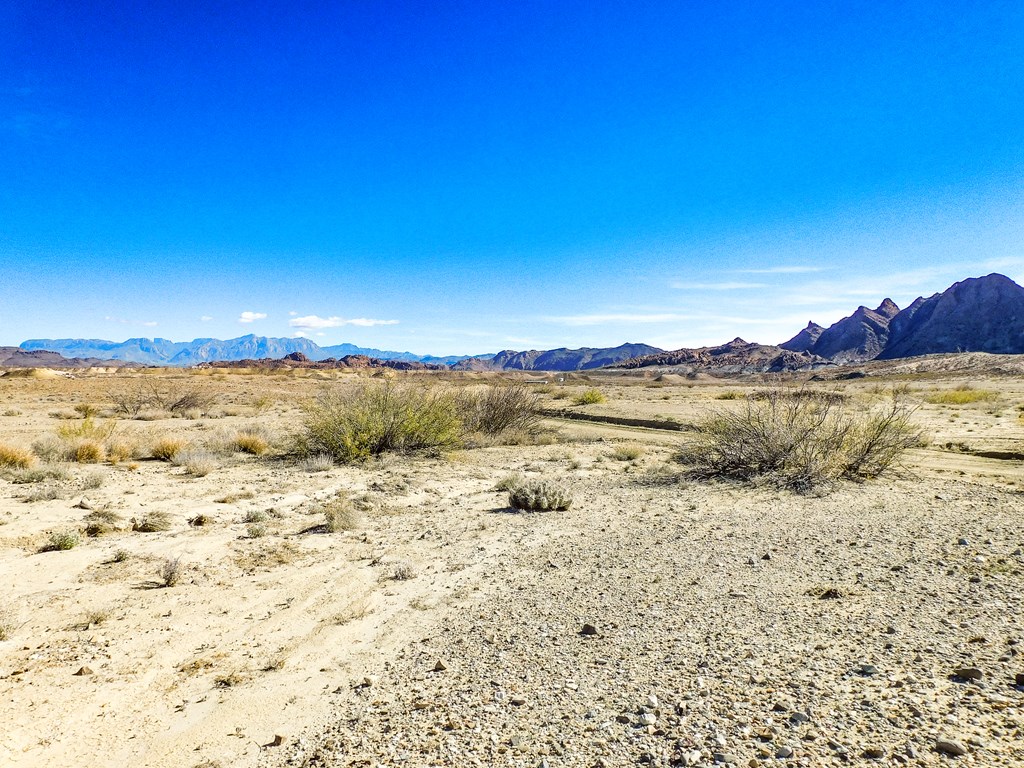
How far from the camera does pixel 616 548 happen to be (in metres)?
7.15

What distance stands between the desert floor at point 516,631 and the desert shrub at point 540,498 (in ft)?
0.70

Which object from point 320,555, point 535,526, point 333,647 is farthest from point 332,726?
point 535,526

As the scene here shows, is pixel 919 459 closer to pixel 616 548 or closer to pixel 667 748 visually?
pixel 616 548

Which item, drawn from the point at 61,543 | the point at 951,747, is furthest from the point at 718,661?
the point at 61,543

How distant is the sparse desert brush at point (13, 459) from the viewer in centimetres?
1141

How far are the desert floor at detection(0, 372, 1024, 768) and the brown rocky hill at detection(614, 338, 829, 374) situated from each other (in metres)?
109

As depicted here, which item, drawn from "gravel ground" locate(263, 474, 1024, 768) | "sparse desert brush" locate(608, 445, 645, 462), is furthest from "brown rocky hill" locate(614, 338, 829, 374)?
"gravel ground" locate(263, 474, 1024, 768)

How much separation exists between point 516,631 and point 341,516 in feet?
14.2

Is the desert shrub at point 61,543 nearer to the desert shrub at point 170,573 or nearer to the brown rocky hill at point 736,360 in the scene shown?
the desert shrub at point 170,573

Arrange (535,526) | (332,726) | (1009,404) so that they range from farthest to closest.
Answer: (1009,404), (535,526), (332,726)

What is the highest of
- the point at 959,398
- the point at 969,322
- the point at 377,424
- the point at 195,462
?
the point at 969,322

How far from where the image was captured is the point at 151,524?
25.7 feet

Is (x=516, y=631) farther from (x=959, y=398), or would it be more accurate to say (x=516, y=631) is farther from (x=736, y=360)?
(x=736, y=360)

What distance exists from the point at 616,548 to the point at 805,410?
23.4 feet
